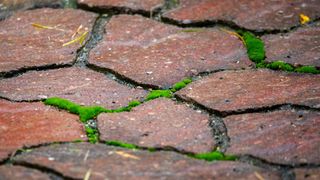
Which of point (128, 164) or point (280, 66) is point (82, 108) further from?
point (280, 66)

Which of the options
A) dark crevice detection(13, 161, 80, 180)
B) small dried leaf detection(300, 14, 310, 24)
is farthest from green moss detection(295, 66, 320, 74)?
dark crevice detection(13, 161, 80, 180)

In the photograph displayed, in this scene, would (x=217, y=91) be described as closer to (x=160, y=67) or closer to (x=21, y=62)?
(x=160, y=67)

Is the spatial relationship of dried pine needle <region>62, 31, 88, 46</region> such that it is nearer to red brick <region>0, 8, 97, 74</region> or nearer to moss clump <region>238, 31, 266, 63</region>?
red brick <region>0, 8, 97, 74</region>

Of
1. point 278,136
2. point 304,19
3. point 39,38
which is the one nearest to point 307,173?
point 278,136

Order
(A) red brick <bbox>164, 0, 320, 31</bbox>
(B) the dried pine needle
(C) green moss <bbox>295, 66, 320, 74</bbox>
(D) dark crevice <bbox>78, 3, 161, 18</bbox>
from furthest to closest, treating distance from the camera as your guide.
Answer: (D) dark crevice <bbox>78, 3, 161, 18</bbox> < (A) red brick <bbox>164, 0, 320, 31</bbox> < (B) the dried pine needle < (C) green moss <bbox>295, 66, 320, 74</bbox>

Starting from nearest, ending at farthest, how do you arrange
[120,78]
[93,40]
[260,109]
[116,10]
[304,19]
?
1. [260,109]
2. [120,78]
3. [93,40]
4. [304,19]
5. [116,10]

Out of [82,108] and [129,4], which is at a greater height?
[129,4]

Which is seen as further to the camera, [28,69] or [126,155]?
[28,69]

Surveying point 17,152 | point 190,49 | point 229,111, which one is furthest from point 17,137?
point 190,49
